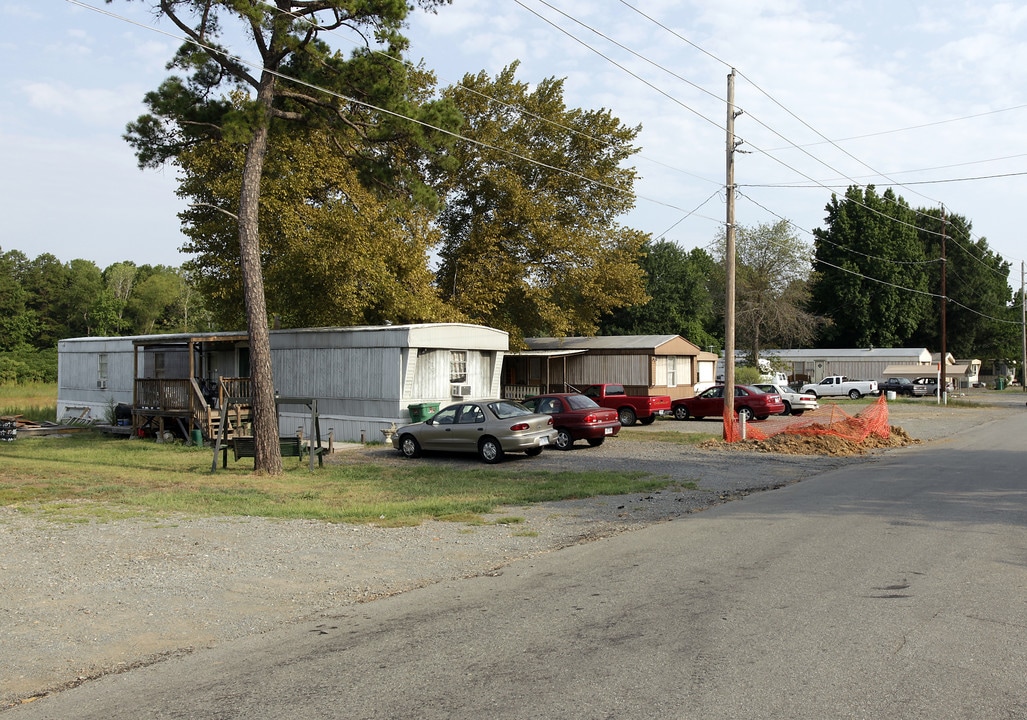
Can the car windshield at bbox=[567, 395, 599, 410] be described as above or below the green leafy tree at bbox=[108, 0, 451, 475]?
below

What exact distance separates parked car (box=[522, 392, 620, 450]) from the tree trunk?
23.3 feet

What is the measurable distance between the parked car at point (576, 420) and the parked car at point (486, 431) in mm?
2018

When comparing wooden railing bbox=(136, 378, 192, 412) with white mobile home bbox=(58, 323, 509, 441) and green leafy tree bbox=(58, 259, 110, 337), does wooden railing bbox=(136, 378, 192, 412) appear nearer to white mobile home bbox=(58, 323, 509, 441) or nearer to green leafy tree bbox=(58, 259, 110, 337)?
white mobile home bbox=(58, 323, 509, 441)

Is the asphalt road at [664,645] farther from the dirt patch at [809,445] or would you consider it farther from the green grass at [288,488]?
the dirt patch at [809,445]

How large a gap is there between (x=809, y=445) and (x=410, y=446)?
391 inches

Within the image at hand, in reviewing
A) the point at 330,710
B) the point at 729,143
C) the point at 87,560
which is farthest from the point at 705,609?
the point at 729,143

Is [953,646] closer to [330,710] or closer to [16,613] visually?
[330,710]

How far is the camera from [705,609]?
671 cm

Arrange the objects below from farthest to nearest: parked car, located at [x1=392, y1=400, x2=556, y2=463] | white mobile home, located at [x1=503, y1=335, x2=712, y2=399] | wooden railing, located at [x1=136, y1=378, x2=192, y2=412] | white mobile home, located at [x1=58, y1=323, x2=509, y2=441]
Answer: white mobile home, located at [x1=503, y1=335, x2=712, y2=399] → wooden railing, located at [x1=136, y1=378, x2=192, y2=412] → white mobile home, located at [x1=58, y1=323, x2=509, y2=441] → parked car, located at [x1=392, y1=400, x2=556, y2=463]

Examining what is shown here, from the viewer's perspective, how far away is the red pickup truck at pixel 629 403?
30.8m

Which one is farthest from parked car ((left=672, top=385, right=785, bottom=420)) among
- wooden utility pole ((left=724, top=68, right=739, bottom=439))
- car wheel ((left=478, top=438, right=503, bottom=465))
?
car wheel ((left=478, top=438, right=503, bottom=465))

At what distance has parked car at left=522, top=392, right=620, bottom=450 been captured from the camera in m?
22.2

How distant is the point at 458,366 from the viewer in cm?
2598

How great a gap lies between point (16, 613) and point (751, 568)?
21.3 ft
